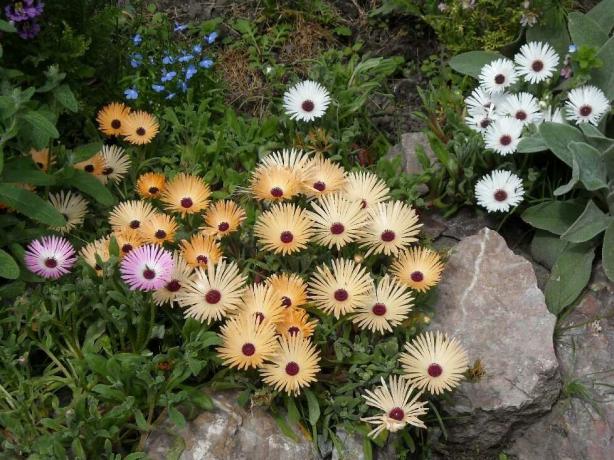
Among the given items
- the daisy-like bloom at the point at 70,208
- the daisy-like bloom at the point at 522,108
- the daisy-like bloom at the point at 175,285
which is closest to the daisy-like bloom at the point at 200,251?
the daisy-like bloom at the point at 175,285

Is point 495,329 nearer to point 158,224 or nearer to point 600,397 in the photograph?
point 600,397

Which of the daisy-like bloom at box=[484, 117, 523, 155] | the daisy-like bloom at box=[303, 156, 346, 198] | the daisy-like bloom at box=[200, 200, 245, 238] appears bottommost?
the daisy-like bloom at box=[200, 200, 245, 238]

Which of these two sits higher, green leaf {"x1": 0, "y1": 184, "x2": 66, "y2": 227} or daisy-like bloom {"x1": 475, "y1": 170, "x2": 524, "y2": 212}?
daisy-like bloom {"x1": 475, "y1": 170, "x2": 524, "y2": 212}

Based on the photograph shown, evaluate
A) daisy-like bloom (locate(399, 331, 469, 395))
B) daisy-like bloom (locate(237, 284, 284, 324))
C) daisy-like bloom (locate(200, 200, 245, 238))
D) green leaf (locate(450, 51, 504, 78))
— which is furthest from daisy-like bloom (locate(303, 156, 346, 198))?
green leaf (locate(450, 51, 504, 78))

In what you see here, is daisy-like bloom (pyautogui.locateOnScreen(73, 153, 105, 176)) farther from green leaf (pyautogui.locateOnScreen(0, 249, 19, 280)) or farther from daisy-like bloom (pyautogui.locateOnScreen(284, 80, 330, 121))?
daisy-like bloom (pyautogui.locateOnScreen(284, 80, 330, 121))

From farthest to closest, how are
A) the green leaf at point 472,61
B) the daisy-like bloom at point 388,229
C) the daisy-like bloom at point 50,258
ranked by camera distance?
the green leaf at point 472,61
the daisy-like bloom at point 388,229
the daisy-like bloom at point 50,258

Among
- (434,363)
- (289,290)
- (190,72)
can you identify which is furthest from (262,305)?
(190,72)

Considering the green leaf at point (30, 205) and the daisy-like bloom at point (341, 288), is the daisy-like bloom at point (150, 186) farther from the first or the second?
the daisy-like bloom at point (341, 288)

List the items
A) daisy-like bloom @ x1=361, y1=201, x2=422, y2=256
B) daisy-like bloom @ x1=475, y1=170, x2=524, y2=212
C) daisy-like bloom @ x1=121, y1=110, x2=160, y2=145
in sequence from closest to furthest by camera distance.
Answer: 1. daisy-like bloom @ x1=361, y1=201, x2=422, y2=256
2. daisy-like bloom @ x1=475, y1=170, x2=524, y2=212
3. daisy-like bloom @ x1=121, y1=110, x2=160, y2=145
